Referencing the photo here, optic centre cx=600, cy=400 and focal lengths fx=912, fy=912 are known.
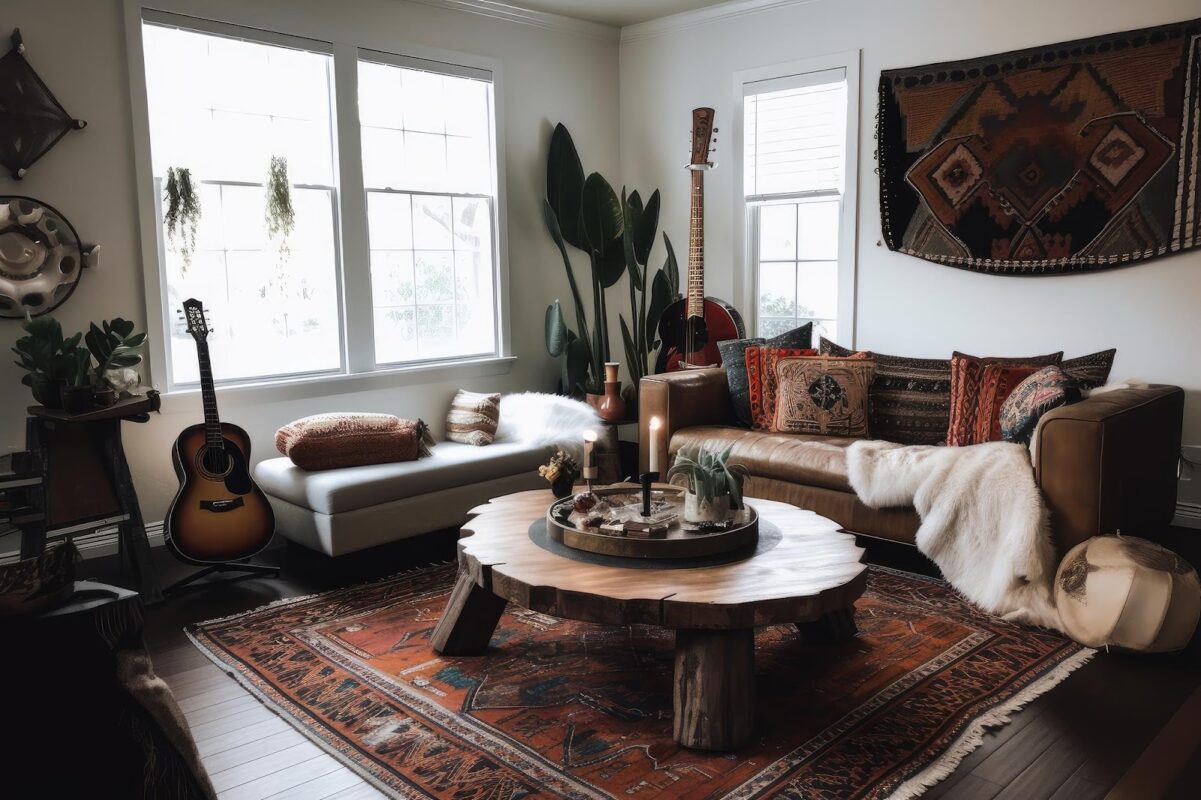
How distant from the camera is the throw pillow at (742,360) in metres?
4.60

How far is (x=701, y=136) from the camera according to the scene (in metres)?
5.16

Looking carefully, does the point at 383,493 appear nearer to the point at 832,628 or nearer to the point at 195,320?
the point at 195,320

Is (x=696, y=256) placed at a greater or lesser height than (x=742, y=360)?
greater

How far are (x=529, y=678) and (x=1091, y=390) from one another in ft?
8.29

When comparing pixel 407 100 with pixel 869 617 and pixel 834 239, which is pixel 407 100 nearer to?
pixel 834 239

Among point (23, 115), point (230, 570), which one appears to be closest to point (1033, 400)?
point (230, 570)

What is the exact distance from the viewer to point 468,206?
5.22m

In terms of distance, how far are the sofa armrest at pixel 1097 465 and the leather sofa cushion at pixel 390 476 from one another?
92.0 inches

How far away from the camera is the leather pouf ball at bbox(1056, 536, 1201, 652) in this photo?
111 inches

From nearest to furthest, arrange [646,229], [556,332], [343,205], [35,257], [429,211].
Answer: [35,257], [343,205], [429,211], [556,332], [646,229]

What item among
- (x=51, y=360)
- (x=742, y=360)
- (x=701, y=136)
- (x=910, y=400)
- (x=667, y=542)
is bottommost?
(x=667, y=542)

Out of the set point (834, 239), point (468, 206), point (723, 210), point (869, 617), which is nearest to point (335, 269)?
point (468, 206)

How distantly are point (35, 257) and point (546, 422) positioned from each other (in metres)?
2.33

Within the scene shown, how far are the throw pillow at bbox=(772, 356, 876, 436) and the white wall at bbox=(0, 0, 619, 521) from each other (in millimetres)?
1854
